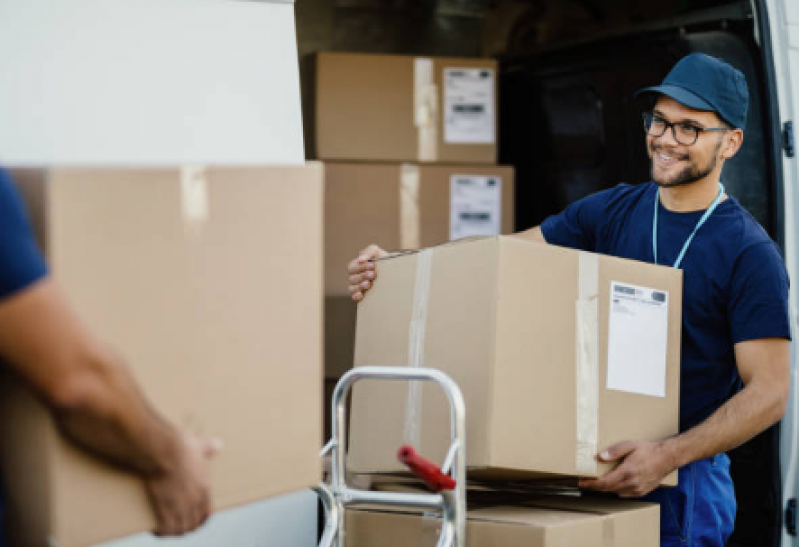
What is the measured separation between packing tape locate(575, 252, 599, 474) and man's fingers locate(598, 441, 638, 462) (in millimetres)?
23

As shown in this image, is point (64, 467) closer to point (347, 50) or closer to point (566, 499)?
point (566, 499)

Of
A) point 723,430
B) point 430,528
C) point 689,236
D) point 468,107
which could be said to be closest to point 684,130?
point 689,236

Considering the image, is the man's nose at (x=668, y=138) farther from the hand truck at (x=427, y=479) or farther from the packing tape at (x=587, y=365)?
the hand truck at (x=427, y=479)

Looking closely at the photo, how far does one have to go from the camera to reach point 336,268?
3.49m

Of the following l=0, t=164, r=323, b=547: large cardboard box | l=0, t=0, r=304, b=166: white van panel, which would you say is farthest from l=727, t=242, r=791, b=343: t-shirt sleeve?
l=0, t=164, r=323, b=547: large cardboard box

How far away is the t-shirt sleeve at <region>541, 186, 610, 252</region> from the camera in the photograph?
2809 mm

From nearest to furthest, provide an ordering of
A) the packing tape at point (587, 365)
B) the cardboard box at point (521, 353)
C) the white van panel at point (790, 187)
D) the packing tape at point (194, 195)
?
the packing tape at point (194, 195), the cardboard box at point (521, 353), the packing tape at point (587, 365), the white van panel at point (790, 187)

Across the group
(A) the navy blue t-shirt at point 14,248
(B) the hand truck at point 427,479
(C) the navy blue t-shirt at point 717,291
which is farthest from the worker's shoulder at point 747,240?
(A) the navy blue t-shirt at point 14,248

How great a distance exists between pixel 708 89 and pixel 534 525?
1141mm

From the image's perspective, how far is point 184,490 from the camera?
149 centimetres

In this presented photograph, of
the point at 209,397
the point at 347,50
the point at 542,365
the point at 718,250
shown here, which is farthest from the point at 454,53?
the point at 209,397

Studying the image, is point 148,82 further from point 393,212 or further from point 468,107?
point 468,107

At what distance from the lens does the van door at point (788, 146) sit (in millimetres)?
2959

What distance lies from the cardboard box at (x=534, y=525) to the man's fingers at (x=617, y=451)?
4.4 inches
